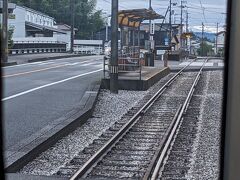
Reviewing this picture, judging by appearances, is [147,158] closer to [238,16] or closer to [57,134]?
[57,134]

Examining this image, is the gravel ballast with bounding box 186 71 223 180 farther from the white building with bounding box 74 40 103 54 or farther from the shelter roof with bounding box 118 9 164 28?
the white building with bounding box 74 40 103 54

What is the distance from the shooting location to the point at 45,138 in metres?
9.10

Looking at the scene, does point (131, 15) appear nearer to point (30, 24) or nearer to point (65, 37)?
point (30, 24)

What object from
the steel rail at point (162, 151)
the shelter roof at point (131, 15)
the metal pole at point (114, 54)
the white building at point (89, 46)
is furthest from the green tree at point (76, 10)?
the steel rail at point (162, 151)

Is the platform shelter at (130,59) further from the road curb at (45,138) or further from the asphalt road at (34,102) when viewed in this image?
the road curb at (45,138)

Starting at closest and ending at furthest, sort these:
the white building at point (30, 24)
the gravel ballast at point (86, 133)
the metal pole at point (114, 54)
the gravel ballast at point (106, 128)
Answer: the gravel ballast at point (106, 128) → the gravel ballast at point (86, 133) → the metal pole at point (114, 54) → the white building at point (30, 24)

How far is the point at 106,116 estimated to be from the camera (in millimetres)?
13484

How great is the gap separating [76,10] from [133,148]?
46.7m

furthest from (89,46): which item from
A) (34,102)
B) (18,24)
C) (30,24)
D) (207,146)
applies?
(207,146)

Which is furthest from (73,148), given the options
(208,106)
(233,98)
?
(208,106)

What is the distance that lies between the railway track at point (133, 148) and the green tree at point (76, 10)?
34.1 m

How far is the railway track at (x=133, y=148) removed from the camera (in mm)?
7254

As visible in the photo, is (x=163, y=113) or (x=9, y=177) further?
(x=163, y=113)

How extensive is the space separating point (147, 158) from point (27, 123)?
3.65 meters
